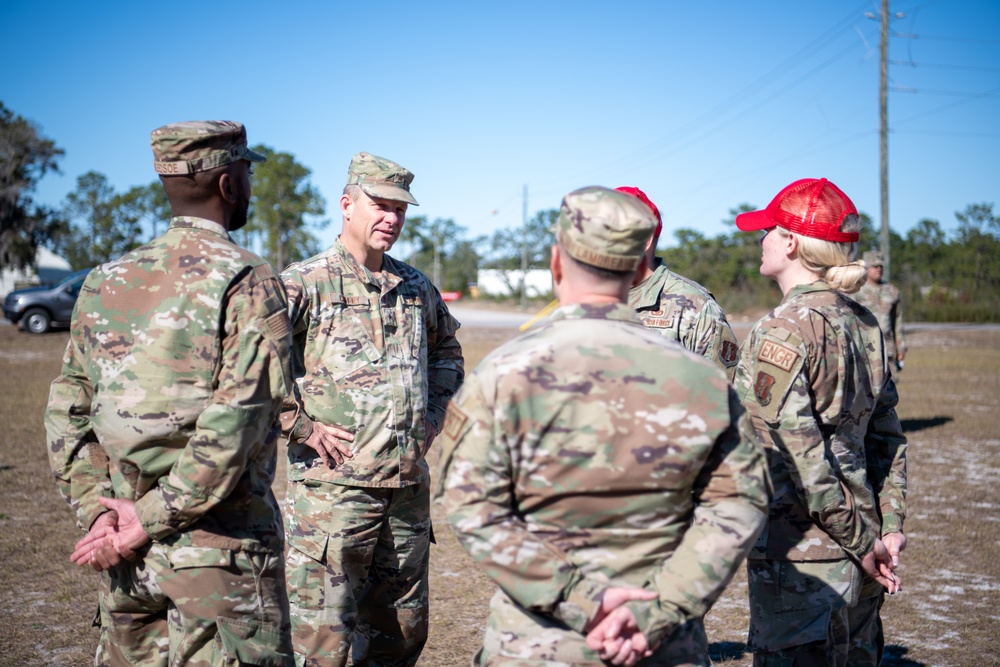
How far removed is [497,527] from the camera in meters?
1.91

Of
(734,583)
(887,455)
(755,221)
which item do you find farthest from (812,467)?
(734,583)

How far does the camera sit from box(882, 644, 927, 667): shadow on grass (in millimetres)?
4176

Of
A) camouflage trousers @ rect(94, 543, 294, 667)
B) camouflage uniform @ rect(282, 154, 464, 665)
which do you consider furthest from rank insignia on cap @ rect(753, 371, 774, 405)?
camouflage trousers @ rect(94, 543, 294, 667)

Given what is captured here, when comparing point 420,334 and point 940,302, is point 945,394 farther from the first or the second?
point 940,302

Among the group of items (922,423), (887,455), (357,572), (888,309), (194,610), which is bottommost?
(922,423)

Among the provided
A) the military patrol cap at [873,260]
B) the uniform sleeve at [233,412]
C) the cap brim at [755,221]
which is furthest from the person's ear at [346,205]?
the military patrol cap at [873,260]

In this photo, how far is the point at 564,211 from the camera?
79.7 inches

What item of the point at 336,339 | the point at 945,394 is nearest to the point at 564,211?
the point at 336,339

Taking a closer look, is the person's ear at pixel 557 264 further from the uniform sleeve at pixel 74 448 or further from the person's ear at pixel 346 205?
the person's ear at pixel 346 205

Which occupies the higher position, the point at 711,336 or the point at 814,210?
the point at 814,210

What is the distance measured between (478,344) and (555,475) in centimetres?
2149

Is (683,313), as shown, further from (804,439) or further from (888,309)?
(888,309)

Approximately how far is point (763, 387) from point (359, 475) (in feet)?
5.59

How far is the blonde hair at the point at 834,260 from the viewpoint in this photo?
292 centimetres
